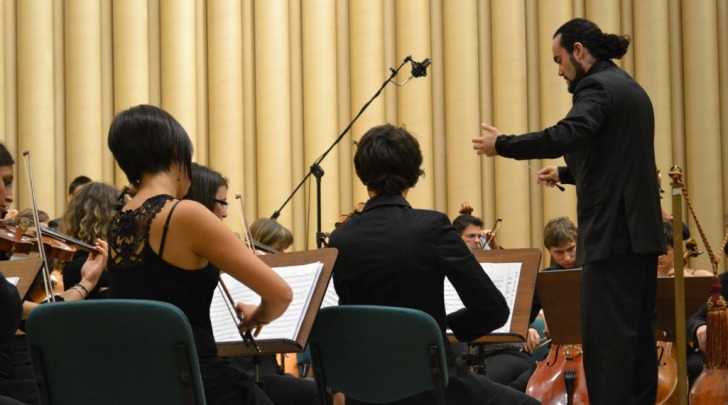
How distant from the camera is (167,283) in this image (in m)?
2.31

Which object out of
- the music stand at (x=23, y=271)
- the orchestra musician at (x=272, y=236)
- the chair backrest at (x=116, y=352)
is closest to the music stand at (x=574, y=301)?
the orchestra musician at (x=272, y=236)

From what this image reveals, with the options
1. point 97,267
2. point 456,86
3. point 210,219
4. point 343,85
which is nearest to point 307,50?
point 343,85

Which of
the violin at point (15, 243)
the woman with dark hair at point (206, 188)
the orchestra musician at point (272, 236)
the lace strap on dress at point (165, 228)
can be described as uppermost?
the woman with dark hair at point (206, 188)

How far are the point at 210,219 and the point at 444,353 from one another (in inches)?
27.0

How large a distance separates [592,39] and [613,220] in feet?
2.17

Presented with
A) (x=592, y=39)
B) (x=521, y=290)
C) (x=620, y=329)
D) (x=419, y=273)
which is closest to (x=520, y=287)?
(x=521, y=290)

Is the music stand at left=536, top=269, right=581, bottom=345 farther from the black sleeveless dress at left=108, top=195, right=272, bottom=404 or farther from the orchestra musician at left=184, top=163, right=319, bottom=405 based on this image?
the black sleeveless dress at left=108, top=195, right=272, bottom=404

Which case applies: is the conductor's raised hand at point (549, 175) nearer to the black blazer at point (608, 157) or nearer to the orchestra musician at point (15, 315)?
the black blazer at point (608, 157)

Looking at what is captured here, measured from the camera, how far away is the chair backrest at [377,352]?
8.33ft

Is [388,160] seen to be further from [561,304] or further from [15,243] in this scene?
Answer: [15,243]

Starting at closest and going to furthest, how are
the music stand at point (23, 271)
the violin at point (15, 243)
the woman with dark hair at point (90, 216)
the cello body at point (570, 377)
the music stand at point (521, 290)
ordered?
the music stand at point (23, 271), the music stand at point (521, 290), the violin at point (15, 243), the woman with dark hair at point (90, 216), the cello body at point (570, 377)

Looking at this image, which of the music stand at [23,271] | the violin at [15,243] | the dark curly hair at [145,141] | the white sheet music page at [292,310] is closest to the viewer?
the dark curly hair at [145,141]

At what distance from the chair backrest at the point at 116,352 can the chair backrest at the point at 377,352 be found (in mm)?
559

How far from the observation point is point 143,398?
7.17ft
